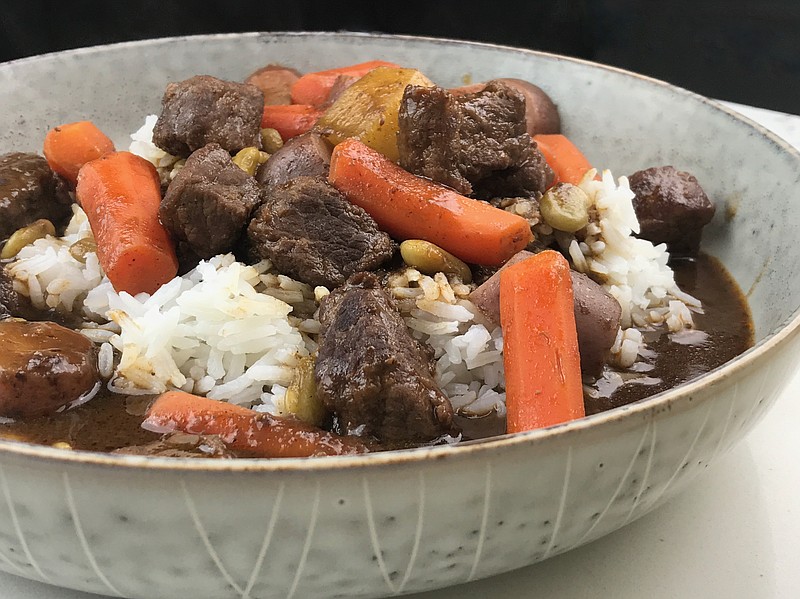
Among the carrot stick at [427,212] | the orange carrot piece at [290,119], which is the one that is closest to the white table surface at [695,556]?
the carrot stick at [427,212]

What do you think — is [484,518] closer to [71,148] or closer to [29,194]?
[29,194]

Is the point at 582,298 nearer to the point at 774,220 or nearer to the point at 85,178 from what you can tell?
the point at 774,220

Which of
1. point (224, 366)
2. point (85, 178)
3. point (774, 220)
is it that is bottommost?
point (224, 366)

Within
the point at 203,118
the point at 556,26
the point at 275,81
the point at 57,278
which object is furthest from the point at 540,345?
the point at 556,26

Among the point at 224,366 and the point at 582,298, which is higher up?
the point at 582,298

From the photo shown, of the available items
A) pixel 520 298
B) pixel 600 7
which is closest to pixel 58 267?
pixel 520 298

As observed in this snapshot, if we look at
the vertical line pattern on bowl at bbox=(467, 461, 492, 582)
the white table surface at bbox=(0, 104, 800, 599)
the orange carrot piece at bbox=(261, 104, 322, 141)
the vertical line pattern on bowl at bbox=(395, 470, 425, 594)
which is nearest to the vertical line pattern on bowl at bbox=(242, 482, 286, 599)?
the vertical line pattern on bowl at bbox=(395, 470, 425, 594)
